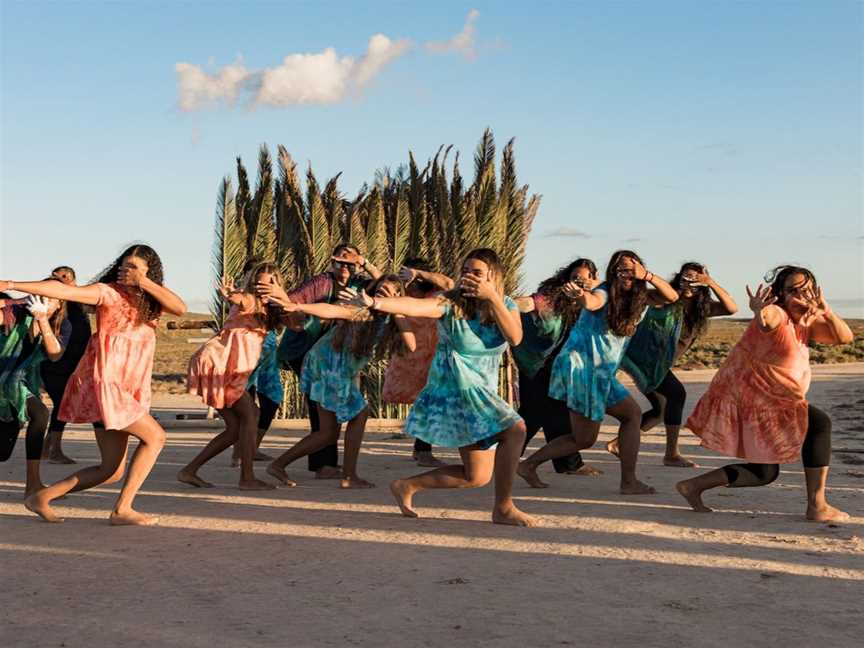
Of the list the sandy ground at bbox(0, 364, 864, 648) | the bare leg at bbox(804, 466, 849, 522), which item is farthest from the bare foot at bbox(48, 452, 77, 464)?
the bare leg at bbox(804, 466, 849, 522)

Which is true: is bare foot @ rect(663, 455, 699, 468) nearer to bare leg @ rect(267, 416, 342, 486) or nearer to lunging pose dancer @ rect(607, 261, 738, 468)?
lunging pose dancer @ rect(607, 261, 738, 468)

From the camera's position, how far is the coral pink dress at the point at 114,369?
677 cm

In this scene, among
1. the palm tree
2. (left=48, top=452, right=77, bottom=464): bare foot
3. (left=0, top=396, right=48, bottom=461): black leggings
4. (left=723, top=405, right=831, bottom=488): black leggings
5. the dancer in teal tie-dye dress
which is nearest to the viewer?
the dancer in teal tie-dye dress

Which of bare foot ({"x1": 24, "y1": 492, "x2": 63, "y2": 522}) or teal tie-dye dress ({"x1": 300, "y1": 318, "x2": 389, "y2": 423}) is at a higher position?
teal tie-dye dress ({"x1": 300, "y1": 318, "x2": 389, "y2": 423})

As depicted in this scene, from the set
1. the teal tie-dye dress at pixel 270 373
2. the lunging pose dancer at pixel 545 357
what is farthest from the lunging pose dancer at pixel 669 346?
the teal tie-dye dress at pixel 270 373

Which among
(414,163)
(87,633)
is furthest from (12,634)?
(414,163)

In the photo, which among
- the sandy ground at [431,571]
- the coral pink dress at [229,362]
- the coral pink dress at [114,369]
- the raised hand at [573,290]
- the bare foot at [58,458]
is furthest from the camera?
the bare foot at [58,458]

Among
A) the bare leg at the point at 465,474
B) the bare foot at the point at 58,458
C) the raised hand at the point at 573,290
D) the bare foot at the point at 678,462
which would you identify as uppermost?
the raised hand at the point at 573,290

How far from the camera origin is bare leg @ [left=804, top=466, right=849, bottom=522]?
7.07 metres

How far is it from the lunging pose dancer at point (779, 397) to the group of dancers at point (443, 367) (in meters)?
0.01

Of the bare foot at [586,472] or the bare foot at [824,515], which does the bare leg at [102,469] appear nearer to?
the bare foot at [586,472]

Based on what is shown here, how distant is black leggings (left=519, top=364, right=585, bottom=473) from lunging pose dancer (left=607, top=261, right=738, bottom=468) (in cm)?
73

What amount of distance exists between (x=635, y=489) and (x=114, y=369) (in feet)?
12.0

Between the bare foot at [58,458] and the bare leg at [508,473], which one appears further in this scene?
the bare foot at [58,458]
